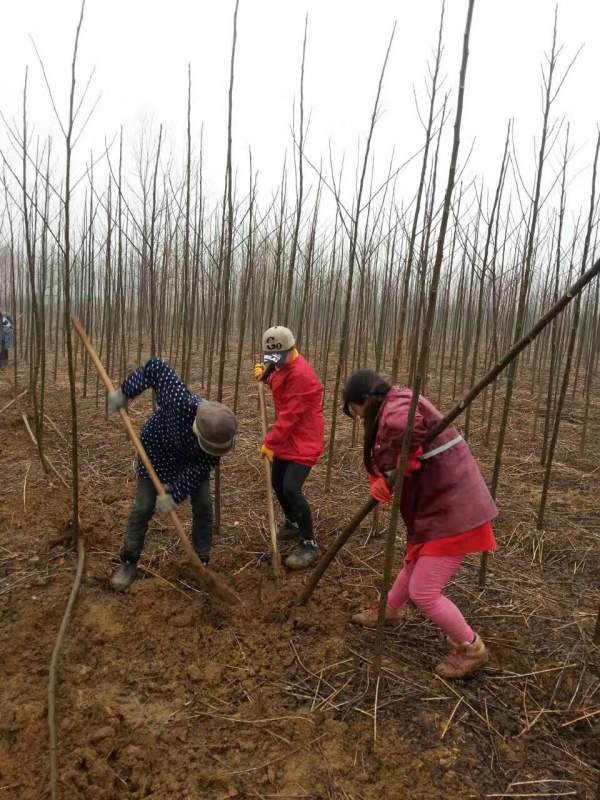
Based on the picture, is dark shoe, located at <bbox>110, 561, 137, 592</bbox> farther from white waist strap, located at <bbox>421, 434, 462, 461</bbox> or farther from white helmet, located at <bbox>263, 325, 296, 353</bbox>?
white waist strap, located at <bbox>421, 434, 462, 461</bbox>

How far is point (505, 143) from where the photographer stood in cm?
299

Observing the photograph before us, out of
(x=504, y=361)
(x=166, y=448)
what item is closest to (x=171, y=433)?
(x=166, y=448)

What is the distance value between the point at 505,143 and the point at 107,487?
11.2 ft

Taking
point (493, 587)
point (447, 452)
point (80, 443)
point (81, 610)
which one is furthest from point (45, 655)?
point (80, 443)

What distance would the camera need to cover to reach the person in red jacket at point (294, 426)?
2.60 metres

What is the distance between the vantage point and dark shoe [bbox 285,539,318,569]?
2.60 meters

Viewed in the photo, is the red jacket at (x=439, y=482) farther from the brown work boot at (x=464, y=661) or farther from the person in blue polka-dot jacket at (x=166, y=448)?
the person in blue polka-dot jacket at (x=166, y=448)

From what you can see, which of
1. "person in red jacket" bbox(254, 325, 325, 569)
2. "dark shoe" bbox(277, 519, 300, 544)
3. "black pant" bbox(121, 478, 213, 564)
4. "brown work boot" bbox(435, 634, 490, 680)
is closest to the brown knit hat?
"black pant" bbox(121, 478, 213, 564)

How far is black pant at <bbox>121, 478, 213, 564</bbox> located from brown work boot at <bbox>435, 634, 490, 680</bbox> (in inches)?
48.4

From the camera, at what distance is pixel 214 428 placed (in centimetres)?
206

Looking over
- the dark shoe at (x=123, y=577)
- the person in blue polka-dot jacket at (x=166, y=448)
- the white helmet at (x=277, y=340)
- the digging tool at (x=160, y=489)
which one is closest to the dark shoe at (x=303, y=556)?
the digging tool at (x=160, y=489)

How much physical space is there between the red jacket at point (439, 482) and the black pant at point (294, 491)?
3.03 feet

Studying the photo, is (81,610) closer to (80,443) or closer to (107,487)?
(107,487)

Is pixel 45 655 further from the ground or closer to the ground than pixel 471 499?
closer to the ground
